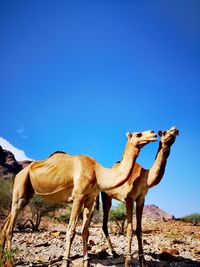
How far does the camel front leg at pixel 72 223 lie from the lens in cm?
710

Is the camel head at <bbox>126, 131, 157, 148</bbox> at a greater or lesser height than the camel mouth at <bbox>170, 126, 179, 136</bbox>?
lesser

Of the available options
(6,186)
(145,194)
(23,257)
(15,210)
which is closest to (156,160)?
(145,194)

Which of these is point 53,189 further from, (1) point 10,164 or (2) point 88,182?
(1) point 10,164

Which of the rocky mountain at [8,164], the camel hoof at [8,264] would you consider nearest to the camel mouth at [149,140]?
the camel hoof at [8,264]

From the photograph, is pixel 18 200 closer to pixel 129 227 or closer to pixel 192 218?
pixel 129 227

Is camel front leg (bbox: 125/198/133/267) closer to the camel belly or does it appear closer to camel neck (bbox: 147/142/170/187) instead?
camel neck (bbox: 147/142/170/187)

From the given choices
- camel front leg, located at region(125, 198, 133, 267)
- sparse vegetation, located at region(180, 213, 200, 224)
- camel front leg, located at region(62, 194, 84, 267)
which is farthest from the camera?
sparse vegetation, located at region(180, 213, 200, 224)

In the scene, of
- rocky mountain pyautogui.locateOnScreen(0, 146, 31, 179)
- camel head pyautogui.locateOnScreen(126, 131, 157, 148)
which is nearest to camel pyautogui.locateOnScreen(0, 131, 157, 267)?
camel head pyautogui.locateOnScreen(126, 131, 157, 148)

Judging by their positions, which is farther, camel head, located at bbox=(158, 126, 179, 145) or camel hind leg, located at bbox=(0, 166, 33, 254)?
camel head, located at bbox=(158, 126, 179, 145)

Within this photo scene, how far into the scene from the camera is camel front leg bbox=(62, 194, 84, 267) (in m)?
7.10

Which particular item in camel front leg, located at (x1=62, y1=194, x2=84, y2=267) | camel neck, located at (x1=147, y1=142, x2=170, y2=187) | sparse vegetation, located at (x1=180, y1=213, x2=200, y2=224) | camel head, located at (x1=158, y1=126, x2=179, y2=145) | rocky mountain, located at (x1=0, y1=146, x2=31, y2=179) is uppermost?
rocky mountain, located at (x1=0, y1=146, x2=31, y2=179)

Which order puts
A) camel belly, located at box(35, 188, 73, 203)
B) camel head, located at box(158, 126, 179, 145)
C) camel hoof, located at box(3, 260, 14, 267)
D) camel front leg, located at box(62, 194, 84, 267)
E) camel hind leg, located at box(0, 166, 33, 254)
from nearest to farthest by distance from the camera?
camel front leg, located at box(62, 194, 84, 267), camel hoof, located at box(3, 260, 14, 267), camel belly, located at box(35, 188, 73, 203), camel hind leg, located at box(0, 166, 33, 254), camel head, located at box(158, 126, 179, 145)

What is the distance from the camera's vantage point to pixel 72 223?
732 centimetres

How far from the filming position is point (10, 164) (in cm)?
9569
